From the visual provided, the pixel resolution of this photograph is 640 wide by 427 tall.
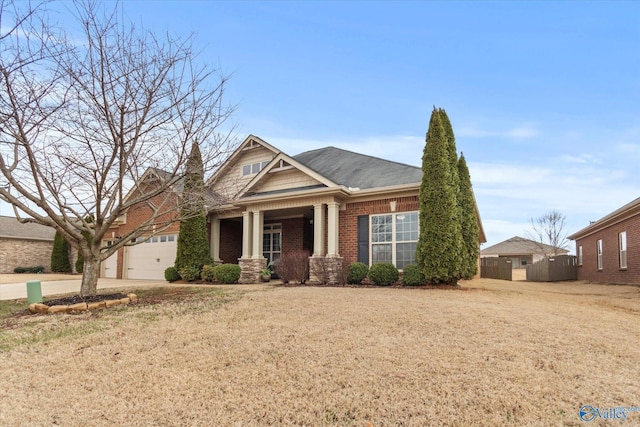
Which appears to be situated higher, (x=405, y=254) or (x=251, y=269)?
(x=405, y=254)

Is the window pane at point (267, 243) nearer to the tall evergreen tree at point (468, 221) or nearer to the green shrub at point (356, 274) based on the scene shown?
the green shrub at point (356, 274)

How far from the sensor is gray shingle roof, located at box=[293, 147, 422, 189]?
46.6 ft

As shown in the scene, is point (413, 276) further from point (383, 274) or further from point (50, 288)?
point (50, 288)

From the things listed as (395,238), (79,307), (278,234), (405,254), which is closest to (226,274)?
(278,234)

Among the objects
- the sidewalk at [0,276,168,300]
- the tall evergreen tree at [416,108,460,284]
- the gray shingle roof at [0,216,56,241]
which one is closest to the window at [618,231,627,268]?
the tall evergreen tree at [416,108,460,284]

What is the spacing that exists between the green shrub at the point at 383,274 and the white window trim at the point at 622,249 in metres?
12.1

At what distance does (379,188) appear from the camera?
44.1 ft

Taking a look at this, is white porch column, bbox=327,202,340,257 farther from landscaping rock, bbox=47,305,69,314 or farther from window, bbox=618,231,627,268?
window, bbox=618,231,627,268

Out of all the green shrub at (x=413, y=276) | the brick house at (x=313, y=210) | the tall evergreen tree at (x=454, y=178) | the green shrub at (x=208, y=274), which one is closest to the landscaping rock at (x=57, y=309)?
the brick house at (x=313, y=210)

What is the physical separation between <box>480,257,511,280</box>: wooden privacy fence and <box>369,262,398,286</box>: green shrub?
1692 cm

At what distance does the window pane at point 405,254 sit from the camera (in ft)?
42.7

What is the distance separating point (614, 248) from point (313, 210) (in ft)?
48.3

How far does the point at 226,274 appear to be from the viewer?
1452 cm

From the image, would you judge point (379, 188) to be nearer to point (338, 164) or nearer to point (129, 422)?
point (338, 164)
